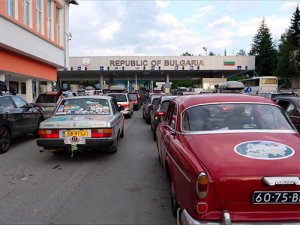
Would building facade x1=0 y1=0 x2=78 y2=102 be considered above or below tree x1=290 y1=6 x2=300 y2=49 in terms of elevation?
below

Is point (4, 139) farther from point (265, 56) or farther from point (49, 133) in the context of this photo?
point (265, 56)

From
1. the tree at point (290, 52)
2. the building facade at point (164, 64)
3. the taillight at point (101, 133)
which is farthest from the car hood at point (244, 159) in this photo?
the tree at point (290, 52)

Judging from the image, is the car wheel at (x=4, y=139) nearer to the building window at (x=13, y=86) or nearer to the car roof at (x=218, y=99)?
the car roof at (x=218, y=99)

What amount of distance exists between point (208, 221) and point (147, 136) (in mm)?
9329

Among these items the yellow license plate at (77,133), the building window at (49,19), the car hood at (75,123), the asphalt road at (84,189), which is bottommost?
the asphalt road at (84,189)

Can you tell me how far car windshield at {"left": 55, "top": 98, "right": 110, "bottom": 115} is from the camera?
8.55 metres

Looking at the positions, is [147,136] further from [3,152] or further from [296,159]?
[296,159]

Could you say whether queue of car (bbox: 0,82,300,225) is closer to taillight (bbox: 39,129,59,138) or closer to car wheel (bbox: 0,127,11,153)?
taillight (bbox: 39,129,59,138)

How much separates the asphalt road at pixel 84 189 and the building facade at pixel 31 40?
443 inches

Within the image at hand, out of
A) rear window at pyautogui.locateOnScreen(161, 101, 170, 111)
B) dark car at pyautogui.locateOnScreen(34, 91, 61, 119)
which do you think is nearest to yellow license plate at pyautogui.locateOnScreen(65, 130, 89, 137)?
rear window at pyautogui.locateOnScreen(161, 101, 170, 111)

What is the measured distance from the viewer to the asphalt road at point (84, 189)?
4535 mm

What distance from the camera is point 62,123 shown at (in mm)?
7488

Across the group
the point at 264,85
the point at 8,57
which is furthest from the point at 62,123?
the point at 264,85

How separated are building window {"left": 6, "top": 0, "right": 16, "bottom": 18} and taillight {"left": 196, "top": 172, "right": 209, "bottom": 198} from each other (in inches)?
707
